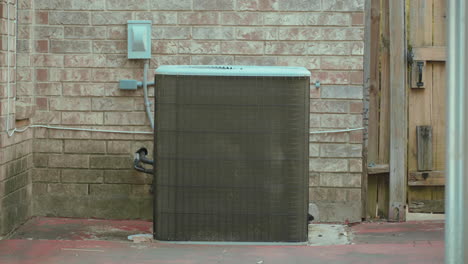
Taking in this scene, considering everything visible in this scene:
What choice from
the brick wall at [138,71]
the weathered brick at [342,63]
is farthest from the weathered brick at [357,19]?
the weathered brick at [342,63]

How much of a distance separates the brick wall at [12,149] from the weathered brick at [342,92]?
2.77 meters

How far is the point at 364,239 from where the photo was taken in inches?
294

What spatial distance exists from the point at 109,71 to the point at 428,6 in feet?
10.2

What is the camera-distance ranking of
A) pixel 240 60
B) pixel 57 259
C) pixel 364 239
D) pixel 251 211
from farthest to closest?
pixel 240 60 → pixel 364 239 → pixel 251 211 → pixel 57 259

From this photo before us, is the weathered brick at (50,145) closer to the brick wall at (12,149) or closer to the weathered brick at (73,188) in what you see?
the brick wall at (12,149)

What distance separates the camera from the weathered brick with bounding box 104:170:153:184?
8.12 meters

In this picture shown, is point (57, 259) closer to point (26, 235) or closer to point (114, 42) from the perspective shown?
point (26, 235)

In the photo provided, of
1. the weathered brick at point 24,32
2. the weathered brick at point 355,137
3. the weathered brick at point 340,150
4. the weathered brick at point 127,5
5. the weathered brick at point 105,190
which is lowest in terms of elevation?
the weathered brick at point 105,190

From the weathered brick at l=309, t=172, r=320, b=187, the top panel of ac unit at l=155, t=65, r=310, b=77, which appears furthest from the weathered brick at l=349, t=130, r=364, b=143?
the top panel of ac unit at l=155, t=65, r=310, b=77

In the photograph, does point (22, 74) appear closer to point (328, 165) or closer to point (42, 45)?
point (42, 45)

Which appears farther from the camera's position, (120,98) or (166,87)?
(120,98)

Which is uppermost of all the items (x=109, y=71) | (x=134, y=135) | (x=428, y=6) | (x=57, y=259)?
(x=428, y=6)

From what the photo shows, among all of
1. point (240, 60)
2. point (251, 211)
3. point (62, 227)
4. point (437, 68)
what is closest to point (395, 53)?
point (437, 68)

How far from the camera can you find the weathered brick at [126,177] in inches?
320
